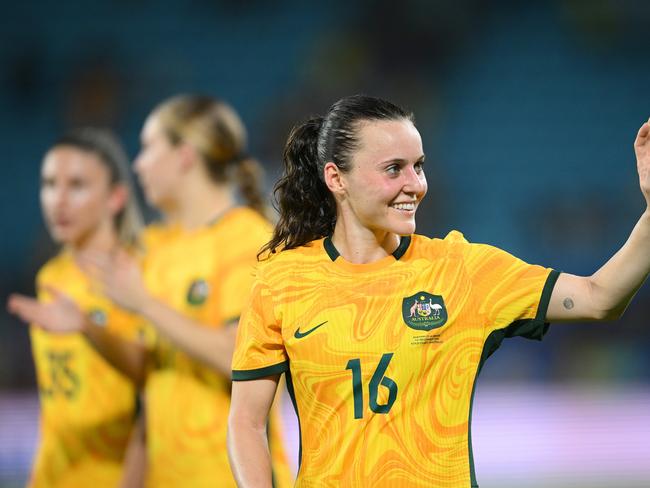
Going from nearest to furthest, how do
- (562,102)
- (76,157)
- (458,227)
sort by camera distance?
(76,157) → (458,227) → (562,102)

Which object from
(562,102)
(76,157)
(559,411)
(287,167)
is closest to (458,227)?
(562,102)

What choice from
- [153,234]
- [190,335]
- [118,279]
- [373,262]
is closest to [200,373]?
[190,335]

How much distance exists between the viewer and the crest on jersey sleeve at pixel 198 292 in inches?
168

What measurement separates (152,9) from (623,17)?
575cm

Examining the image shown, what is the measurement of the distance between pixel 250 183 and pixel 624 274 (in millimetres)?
2279

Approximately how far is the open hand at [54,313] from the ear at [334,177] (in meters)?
1.82

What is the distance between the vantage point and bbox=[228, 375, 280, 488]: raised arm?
2637 mm

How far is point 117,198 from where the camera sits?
5.09m

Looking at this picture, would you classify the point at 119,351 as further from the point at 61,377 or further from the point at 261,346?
the point at 261,346

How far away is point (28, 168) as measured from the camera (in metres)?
12.9

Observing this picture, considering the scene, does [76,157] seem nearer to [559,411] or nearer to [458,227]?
[559,411]

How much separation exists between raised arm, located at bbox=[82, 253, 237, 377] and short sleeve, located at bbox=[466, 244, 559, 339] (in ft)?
5.12

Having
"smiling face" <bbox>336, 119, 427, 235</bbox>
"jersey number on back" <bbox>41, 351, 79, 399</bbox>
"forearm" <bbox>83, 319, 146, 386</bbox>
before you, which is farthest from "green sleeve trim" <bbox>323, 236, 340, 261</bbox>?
"jersey number on back" <bbox>41, 351, 79, 399</bbox>

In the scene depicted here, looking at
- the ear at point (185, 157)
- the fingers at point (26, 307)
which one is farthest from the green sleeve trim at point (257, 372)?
the ear at point (185, 157)
